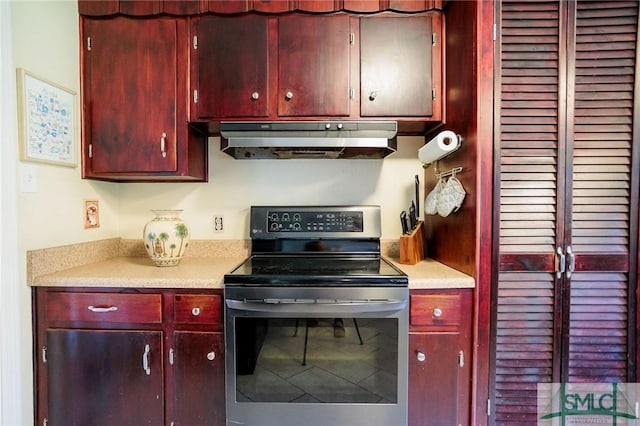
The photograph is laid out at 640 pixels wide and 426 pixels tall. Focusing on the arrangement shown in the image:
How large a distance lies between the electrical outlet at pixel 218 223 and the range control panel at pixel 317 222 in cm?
23

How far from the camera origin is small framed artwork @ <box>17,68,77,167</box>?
1284mm

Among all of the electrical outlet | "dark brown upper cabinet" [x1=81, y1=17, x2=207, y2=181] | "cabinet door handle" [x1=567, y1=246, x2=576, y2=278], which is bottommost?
"cabinet door handle" [x1=567, y1=246, x2=576, y2=278]

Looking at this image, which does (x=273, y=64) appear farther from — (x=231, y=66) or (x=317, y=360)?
(x=317, y=360)

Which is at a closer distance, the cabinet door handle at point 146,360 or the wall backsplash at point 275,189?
the cabinet door handle at point 146,360

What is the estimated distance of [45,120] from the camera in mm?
1382

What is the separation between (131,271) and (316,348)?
952 mm

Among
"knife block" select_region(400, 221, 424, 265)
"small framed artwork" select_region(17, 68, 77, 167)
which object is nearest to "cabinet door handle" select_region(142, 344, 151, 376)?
"small framed artwork" select_region(17, 68, 77, 167)

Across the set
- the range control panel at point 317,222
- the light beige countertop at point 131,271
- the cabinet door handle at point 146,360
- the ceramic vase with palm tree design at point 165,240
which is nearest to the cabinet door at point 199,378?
the cabinet door handle at point 146,360

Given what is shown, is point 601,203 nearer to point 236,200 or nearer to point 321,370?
point 321,370

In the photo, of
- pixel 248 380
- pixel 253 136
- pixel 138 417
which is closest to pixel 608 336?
pixel 248 380

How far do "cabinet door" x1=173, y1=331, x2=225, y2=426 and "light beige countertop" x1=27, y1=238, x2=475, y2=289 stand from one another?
0.79ft

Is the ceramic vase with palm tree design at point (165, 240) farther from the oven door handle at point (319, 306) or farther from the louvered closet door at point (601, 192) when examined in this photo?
the louvered closet door at point (601, 192)

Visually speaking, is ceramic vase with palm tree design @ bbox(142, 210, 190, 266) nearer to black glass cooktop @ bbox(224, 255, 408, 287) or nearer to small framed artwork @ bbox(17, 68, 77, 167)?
black glass cooktop @ bbox(224, 255, 408, 287)

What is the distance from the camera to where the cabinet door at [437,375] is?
129cm
